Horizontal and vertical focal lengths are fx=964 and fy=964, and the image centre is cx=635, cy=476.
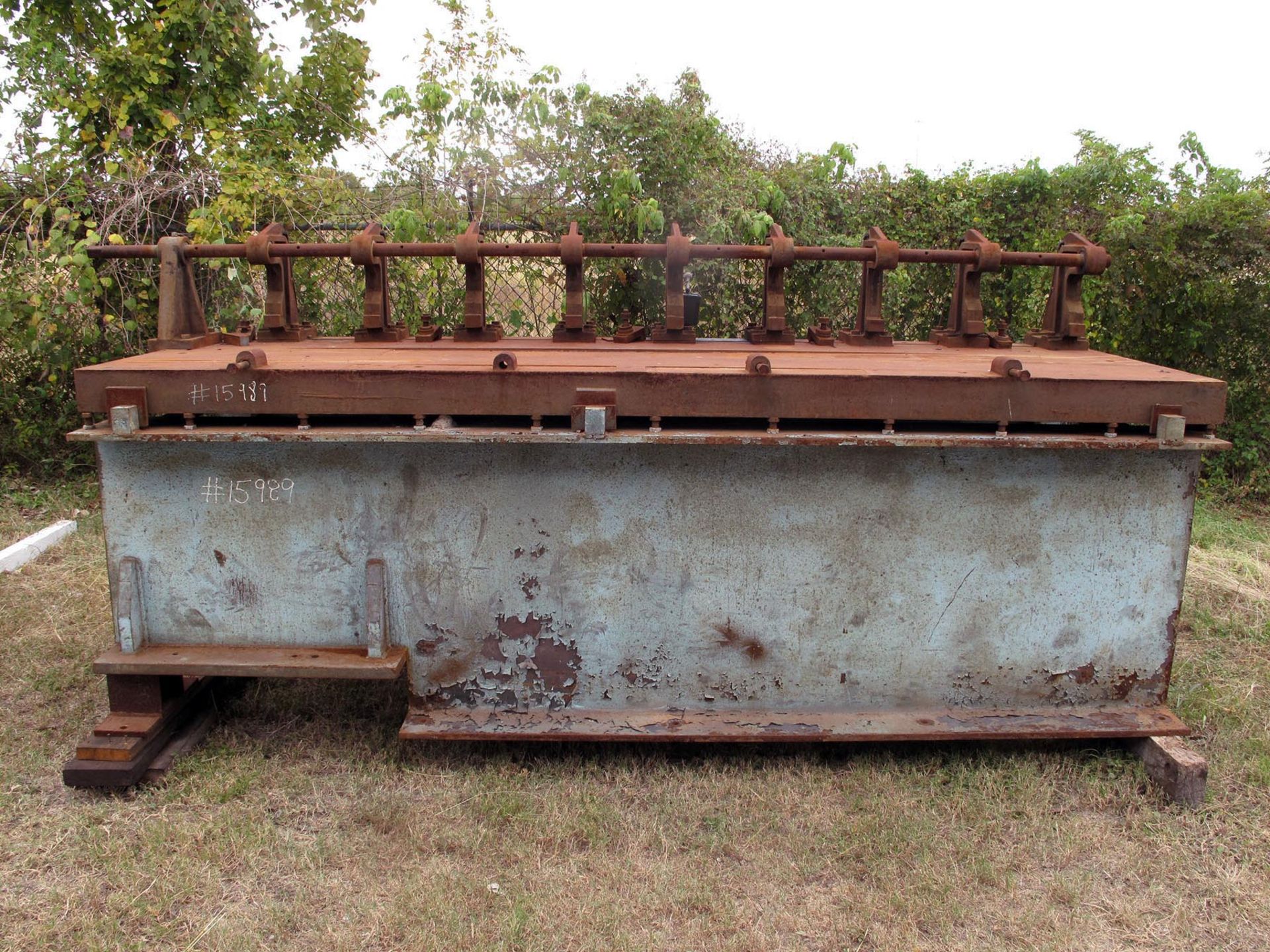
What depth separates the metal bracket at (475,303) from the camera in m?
3.66

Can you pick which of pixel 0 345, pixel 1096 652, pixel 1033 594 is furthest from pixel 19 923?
pixel 0 345

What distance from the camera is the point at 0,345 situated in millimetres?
6512

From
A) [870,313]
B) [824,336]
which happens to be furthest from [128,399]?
[870,313]

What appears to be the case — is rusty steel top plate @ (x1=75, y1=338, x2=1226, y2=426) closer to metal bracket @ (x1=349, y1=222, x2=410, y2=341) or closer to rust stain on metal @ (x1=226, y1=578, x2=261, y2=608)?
rust stain on metal @ (x1=226, y1=578, x2=261, y2=608)

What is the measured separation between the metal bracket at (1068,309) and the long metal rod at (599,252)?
4.0 inches

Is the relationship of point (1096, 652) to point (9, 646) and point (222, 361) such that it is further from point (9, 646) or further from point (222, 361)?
point (9, 646)

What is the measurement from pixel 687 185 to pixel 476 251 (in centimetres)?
264

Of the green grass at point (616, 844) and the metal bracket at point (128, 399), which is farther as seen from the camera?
the metal bracket at point (128, 399)

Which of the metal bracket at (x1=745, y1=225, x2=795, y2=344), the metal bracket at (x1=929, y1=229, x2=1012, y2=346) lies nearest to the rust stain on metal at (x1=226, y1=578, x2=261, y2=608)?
the metal bracket at (x1=745, y1=225, x2=795, y2=344)

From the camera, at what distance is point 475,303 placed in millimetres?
3834

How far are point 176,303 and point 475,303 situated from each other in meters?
1.13

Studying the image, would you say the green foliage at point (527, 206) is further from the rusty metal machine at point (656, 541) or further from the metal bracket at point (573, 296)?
the rusty metal machine at point (656, 541)

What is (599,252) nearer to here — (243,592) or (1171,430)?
(243,592)

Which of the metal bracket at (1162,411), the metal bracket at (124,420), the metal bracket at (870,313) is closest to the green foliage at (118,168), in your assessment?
the metal bracket at (124,420)
